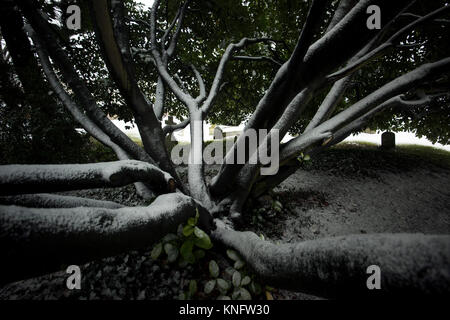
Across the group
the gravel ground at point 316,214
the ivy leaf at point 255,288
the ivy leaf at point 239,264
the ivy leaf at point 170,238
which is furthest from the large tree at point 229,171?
the gravel ground at point 316,214

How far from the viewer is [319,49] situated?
145 cm

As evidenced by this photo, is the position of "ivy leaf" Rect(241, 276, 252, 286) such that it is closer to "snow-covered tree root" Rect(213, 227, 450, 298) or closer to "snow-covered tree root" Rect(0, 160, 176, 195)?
"snow-covered tree root" Rect(213, 227, 450, 298)

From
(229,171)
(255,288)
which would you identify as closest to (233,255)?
(255,288)

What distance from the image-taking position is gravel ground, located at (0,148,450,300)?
1523mm

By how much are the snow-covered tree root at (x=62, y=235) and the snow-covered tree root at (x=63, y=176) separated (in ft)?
1.16

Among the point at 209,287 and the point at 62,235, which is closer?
the point at 62,235

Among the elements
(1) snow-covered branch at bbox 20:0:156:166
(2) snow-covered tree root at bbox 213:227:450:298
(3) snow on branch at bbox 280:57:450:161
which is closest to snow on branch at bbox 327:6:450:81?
(3) snow on branch at bbox 280:57:450:161

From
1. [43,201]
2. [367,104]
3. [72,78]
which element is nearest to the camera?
[43,201]

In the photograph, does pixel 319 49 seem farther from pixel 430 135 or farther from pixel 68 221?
pixel 430 135

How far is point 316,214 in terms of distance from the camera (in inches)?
129

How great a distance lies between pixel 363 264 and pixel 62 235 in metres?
1.29

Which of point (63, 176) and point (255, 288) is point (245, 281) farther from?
point (63, 176)
